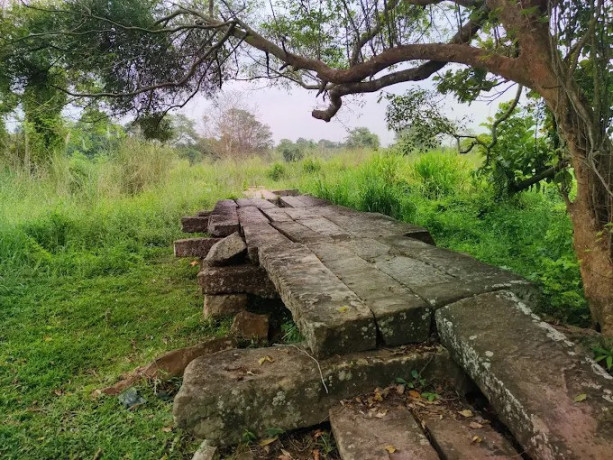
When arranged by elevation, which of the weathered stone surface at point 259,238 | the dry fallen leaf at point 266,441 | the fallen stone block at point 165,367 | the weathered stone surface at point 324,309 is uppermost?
the weathered stone surface at point 259,238

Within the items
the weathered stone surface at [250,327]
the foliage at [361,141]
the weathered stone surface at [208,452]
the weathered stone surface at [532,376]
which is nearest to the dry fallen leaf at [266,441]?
the weathered stone surface at [208,452]

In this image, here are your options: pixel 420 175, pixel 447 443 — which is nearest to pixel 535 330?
pixel 447 443

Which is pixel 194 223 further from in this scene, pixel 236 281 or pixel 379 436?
pixel 379 436

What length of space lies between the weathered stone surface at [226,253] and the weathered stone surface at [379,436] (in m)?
1.89

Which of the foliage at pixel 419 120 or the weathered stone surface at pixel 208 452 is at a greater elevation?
the foliage at pixel 419 120

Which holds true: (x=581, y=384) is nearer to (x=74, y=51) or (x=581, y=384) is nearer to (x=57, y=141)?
(x=74, y=51)

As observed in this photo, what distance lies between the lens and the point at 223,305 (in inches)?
123

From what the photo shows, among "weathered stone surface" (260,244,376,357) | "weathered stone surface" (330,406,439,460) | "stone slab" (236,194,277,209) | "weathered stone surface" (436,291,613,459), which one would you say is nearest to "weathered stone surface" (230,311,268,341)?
"weathered stone surface" (260,244,376,357)

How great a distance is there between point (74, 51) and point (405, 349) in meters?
5.38

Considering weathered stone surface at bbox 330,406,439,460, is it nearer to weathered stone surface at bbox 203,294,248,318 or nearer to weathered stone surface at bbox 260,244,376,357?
weathered stone surface at bbox 260,244,376,357

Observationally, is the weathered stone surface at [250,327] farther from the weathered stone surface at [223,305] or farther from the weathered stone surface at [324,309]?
the weathered stone surface at [324,309]

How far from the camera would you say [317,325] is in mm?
1578

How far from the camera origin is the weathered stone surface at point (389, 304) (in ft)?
5.48

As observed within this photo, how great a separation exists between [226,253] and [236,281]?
0.84 feet
